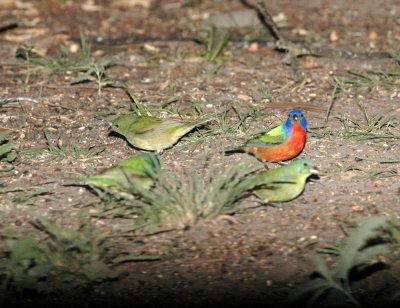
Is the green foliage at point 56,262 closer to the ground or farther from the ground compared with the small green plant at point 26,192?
closer to the ground

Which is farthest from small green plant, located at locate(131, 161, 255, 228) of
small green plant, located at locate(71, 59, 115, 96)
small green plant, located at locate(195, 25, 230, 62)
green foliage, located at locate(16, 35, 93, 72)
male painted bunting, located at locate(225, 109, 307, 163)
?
small green plant, located at locate(195, 25, 230, 62)

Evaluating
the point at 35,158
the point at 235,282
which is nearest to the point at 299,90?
the point at 35,158

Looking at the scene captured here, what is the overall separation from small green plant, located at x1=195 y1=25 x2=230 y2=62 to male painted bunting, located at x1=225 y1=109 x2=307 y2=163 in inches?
78.3

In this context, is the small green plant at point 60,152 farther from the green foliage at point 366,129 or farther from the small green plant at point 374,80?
the small green plant at point 374,80

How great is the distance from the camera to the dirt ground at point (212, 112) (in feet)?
12.3

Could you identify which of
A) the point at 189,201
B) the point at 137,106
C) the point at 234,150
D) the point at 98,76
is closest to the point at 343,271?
the point at 189,201

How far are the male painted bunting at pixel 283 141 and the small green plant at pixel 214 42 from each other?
6.53 ft

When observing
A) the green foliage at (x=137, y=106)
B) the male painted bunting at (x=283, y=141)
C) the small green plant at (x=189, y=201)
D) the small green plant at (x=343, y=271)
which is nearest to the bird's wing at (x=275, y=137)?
the male painted bunting at (x=283, y=141)

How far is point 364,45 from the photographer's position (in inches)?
270

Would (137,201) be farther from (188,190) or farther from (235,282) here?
(235,282)

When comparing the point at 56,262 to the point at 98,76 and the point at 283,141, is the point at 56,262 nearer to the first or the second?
the point at 283,141

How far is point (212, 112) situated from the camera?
221 inches

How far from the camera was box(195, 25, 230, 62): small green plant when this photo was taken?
6.53 meters

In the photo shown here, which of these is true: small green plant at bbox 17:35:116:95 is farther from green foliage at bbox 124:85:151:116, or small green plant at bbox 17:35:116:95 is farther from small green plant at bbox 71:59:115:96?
green foliage at bbox 124:85:151:116
